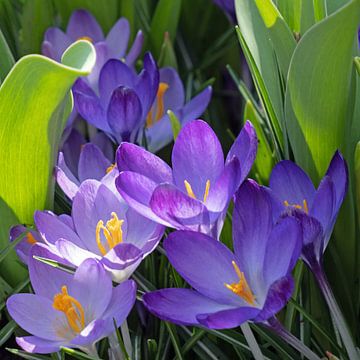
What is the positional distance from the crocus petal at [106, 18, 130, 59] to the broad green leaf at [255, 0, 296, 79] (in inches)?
16.1

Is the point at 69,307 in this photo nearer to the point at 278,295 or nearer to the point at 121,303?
the point at 121,303

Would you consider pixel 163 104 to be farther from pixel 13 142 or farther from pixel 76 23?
pixel 13 142

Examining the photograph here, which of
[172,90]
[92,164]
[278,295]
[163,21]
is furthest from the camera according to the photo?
[163,21]

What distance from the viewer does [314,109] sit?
2.82 ft

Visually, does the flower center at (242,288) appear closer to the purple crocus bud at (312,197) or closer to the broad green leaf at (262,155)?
the purple crocus bud at (312,197)

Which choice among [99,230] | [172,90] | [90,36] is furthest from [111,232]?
[90,36]

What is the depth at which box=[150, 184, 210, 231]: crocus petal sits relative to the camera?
0.69 meters

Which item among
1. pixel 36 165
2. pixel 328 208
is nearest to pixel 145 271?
pixel 36 165

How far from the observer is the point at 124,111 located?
38.6 inches

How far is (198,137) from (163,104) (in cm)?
41

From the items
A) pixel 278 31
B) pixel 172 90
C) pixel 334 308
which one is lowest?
pixel 334 308

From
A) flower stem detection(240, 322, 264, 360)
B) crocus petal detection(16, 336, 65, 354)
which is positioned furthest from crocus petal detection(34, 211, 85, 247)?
flower stem detection(240, 322, 264, 360)

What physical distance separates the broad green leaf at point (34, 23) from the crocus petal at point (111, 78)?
0.27 meters

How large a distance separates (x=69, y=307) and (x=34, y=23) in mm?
659
